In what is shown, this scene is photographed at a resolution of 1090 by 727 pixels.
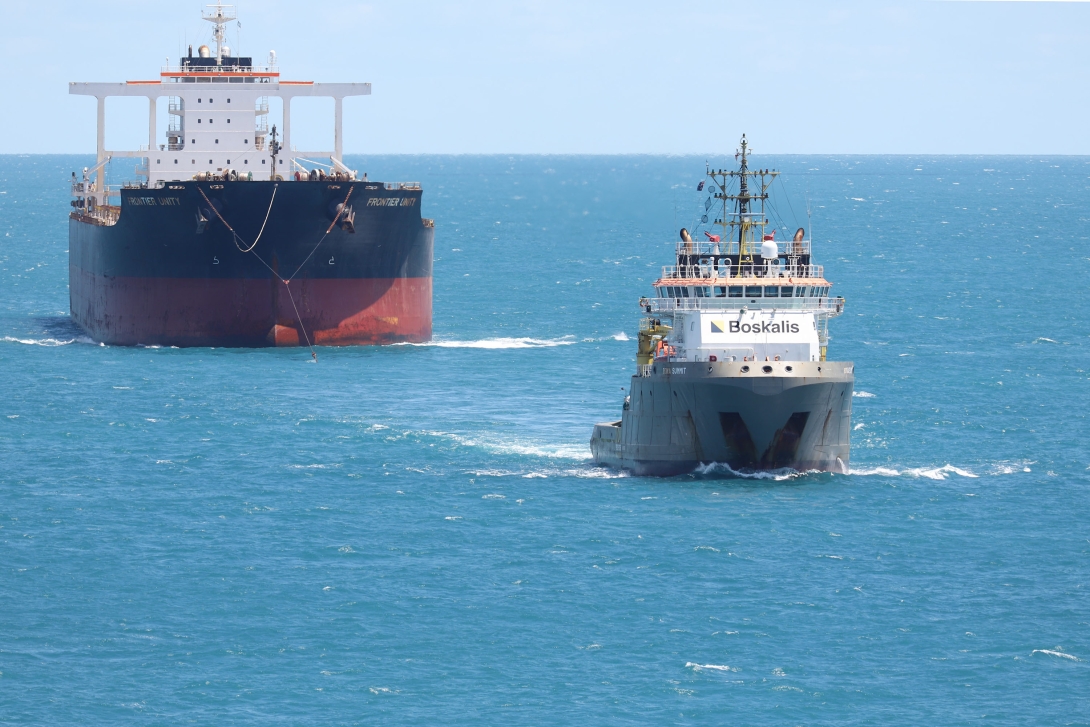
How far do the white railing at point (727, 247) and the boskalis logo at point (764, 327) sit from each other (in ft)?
7.77

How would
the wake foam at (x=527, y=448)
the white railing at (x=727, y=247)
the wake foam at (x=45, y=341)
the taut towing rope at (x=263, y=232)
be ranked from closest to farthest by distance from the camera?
the white railing at (x=727, y=247)
the wake foam at (x=527, y=448)
the taut towing rope at (x=263, y=232)
the wake foam at (x=45, y=341)

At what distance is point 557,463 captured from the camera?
53.9 m

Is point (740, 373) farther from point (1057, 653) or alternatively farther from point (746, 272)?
point (1057, 653)

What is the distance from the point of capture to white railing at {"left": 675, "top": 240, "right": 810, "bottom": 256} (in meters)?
51.0

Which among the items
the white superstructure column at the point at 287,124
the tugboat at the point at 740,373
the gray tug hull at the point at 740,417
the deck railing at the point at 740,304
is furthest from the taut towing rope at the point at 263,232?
the deck railing at the point at 740,304

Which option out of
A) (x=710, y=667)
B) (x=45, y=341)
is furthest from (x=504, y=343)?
(x=710, y=667)

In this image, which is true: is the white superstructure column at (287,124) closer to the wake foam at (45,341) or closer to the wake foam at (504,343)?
the wake foam at (504,343)

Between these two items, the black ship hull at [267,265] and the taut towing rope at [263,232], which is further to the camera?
the black ship hull at [267,265]

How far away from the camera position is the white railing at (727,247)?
5100 cm

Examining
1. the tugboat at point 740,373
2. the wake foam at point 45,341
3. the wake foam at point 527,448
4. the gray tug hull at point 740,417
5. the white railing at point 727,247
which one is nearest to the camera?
the gray tug hull at point 740,417

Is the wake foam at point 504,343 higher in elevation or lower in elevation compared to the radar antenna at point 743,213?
lower

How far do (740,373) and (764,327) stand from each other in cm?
293

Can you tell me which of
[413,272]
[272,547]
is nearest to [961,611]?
[272,547]

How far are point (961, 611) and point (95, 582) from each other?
20035 mm
